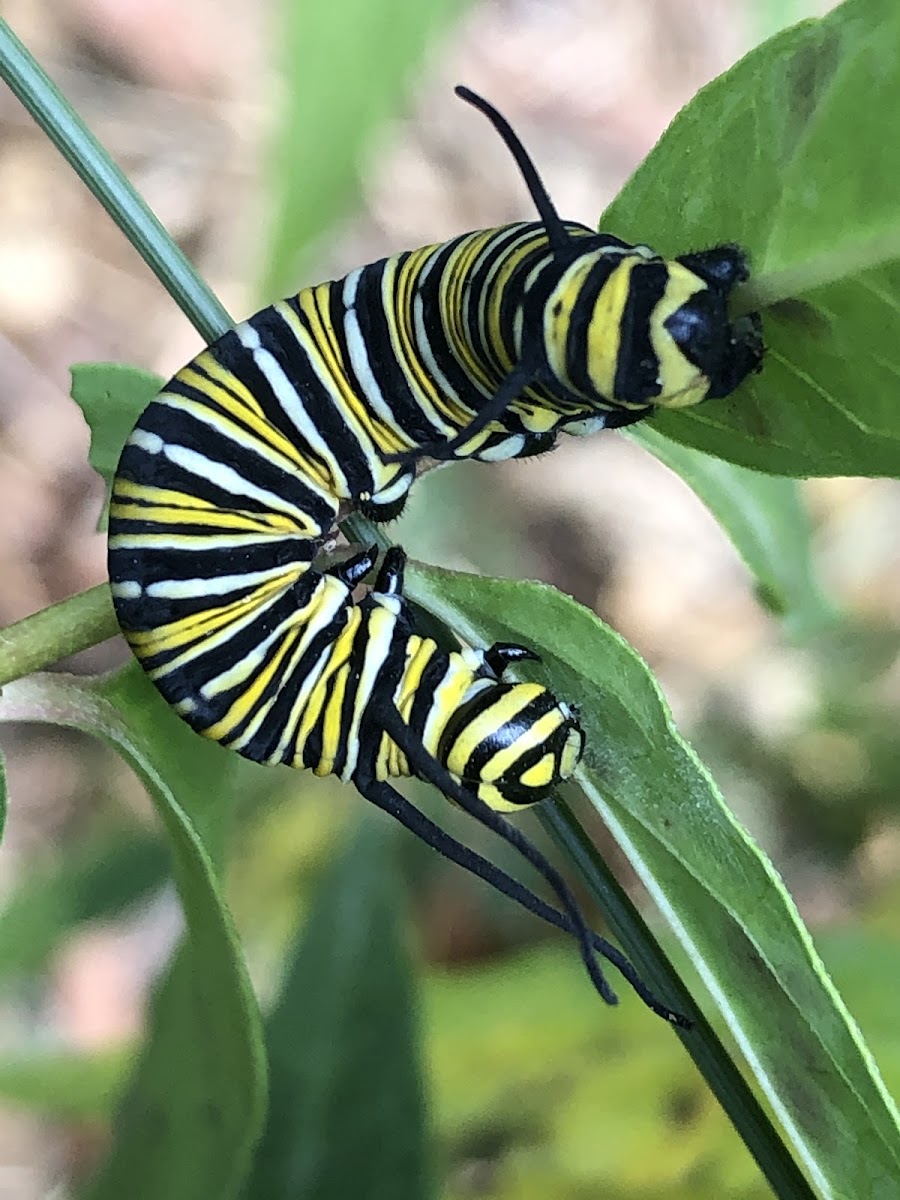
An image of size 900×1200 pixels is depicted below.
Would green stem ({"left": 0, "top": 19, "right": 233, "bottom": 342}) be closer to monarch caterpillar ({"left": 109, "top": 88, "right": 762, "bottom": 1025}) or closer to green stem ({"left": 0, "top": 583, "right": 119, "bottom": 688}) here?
monarch caterpillar ({"left": 109, "top": 88, "right": 762, "bottom": 1025})

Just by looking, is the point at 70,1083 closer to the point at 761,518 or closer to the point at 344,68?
the point at 761,518

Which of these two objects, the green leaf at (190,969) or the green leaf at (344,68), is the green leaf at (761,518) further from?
the green leaf at (190,969)

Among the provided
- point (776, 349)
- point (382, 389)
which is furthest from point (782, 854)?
point (776, 349)

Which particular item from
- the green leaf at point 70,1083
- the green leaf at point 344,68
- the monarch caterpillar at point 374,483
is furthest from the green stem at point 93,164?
the green leaf at point 70,1083

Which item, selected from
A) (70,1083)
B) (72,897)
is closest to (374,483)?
(70,1083)

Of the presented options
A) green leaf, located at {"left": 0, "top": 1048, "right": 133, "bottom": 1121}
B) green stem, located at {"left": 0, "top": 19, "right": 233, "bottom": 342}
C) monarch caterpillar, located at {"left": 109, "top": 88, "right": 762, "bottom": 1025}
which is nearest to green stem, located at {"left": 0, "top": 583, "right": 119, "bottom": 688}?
monarch caterpillar, located at {"left": 109, "top": 88, "right": 762, "bottom": 1025}

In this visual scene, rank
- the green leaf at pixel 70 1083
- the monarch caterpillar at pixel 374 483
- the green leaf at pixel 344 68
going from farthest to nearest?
the green leaf at pixel 70 1083 < the green leaf at pixel 344 68 < the monarch caterpillar at pixel 374 483
